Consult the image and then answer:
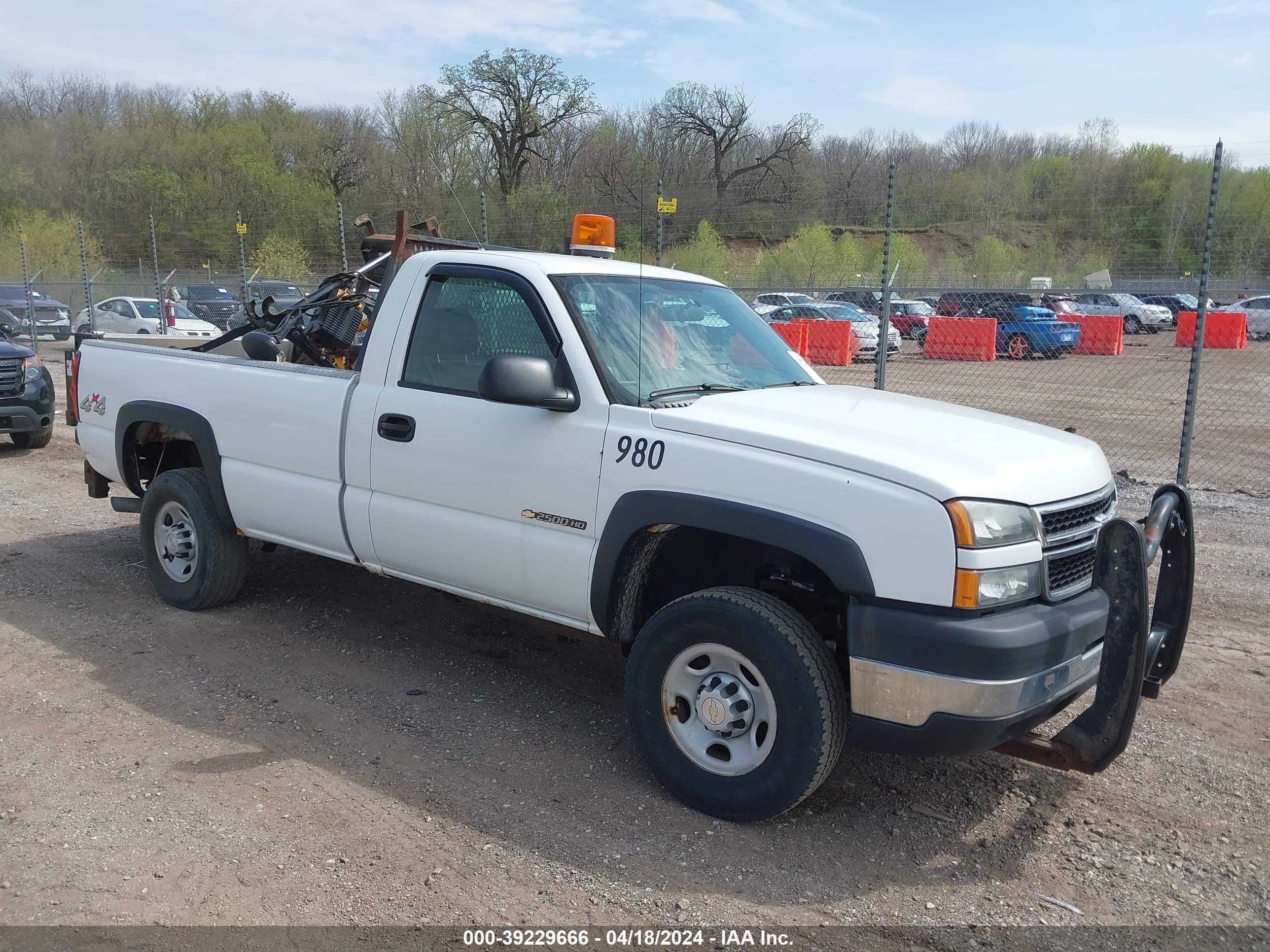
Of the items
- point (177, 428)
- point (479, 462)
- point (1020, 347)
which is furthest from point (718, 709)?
point (1020, 347)

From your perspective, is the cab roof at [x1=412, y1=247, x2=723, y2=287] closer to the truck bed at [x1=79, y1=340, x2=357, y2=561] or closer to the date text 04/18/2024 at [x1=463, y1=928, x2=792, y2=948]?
the truck bed at [x1=79, y1=340, x2=357, y2=561]

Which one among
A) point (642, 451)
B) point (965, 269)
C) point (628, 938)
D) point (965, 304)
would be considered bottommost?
point (628, 938)

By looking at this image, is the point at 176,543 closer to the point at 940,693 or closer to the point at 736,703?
the point at 736,703

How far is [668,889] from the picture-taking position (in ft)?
10.4

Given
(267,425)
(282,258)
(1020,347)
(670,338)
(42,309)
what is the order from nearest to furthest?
(670,338), (267,425), (1020,347), (282,258), (42,309)

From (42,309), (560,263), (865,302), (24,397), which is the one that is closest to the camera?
(560,263)

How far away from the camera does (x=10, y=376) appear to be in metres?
10.6

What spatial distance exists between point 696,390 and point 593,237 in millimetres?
1595

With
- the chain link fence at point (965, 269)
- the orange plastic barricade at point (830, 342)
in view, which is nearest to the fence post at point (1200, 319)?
the chain link fence at point (965, 269)

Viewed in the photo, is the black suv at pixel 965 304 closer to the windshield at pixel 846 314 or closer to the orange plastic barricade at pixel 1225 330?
the windshield at pixel 846 314

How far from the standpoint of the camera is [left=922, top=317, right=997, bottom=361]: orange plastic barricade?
73.5 feet

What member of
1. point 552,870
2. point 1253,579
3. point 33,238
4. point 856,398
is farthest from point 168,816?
point 33,238

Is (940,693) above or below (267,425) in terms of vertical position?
below

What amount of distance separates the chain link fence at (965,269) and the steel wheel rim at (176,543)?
2097 mm
